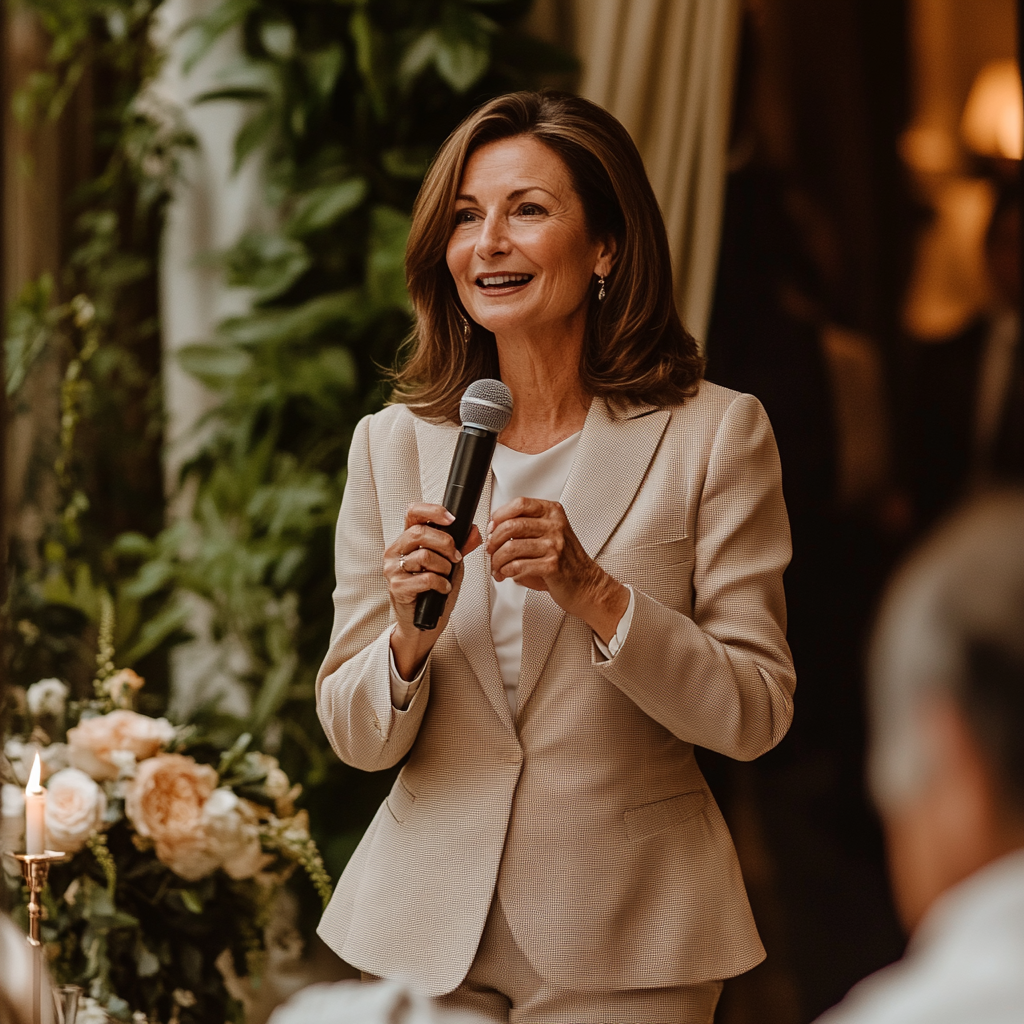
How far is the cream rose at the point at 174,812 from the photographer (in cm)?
179

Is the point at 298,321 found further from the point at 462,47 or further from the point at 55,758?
the point at 55,758

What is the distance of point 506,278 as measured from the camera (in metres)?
1.46

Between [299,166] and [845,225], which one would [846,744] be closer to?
[845,225]

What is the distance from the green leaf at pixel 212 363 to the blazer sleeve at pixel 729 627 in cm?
135

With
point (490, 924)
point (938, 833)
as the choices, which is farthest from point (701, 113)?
point (938, 833)

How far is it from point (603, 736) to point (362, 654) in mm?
286

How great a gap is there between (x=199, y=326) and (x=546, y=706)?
171cm

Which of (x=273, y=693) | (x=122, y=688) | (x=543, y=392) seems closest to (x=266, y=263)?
(x=273, y=693)

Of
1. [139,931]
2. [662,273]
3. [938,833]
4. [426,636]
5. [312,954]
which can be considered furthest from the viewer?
[312,954]

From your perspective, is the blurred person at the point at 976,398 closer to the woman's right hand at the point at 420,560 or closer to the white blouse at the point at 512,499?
the white blouse at the point at 512,499

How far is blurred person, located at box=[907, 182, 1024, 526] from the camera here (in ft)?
9.83

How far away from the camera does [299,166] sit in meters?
2.59

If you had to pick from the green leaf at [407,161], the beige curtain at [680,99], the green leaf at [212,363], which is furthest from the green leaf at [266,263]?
the beige curtain at [680,99]

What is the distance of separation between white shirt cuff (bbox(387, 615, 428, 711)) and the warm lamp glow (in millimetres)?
2262
